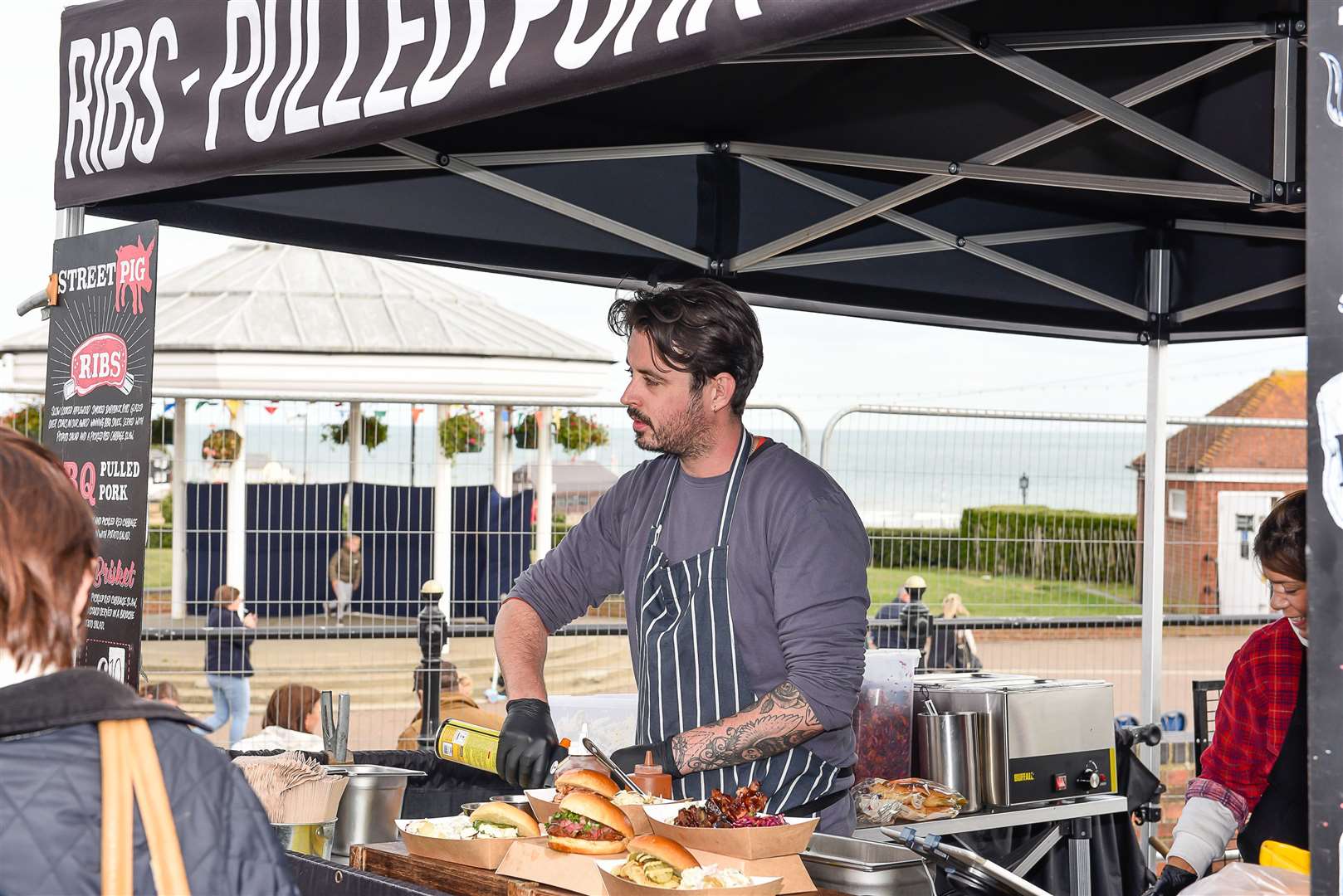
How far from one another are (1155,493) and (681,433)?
9.03 feet

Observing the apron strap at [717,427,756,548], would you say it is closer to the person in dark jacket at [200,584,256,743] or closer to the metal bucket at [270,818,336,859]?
the metal bucket at [270,818,336,859]

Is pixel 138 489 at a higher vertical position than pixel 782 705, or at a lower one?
higher

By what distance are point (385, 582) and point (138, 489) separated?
3927 millimetres

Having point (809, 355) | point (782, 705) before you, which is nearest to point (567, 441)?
point (782, 705)

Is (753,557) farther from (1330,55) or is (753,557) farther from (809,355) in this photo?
(809,355)

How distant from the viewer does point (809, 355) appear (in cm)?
1458

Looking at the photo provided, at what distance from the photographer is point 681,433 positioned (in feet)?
9.43

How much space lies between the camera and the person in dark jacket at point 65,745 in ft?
3.91

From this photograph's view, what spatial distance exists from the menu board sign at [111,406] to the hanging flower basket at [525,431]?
366 cm

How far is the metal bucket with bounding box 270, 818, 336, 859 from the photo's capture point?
256cm

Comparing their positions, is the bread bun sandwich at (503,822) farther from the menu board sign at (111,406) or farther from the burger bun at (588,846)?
the menu board sign at (111,406)

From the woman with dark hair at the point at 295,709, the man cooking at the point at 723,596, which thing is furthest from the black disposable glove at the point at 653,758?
the woman with dark hair at the point at 295,709

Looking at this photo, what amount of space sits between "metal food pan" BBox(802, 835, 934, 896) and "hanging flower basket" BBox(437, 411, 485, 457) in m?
4.85

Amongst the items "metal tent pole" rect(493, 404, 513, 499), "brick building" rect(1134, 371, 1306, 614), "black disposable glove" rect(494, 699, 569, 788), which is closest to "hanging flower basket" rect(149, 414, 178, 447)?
"metal tent pole" rect(493, 404, 513, 499)
